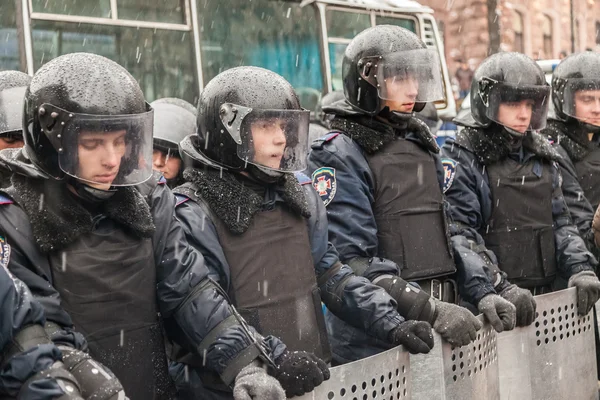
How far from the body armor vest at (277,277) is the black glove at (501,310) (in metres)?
0.84

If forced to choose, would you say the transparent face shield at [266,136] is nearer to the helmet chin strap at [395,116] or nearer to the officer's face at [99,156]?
the officer's face at [99,156]

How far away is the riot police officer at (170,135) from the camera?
509 centimetres

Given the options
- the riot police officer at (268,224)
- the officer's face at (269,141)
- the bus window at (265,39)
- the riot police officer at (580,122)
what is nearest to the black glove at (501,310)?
the riot police officer at (268,224)

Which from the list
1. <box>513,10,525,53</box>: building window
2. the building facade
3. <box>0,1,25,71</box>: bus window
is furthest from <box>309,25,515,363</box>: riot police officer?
<box>513,10,525,53</box>: building window

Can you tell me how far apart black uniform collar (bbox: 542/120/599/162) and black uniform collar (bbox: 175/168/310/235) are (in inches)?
107

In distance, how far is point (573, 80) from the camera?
6043 mm

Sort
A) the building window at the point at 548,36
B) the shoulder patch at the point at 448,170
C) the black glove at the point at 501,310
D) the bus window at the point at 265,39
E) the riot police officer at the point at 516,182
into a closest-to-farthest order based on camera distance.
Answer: the black glove at the point at 501,310, the shoulder patch at the point at 448,170, the riot police officer at the point at 516,182, the bus window at the point at 265,39, the building window at the point at 548,36

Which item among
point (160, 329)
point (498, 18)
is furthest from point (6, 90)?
point (498, 18)

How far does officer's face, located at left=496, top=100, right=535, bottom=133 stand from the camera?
16.5ft

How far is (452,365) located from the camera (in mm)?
3662

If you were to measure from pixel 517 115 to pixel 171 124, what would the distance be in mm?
1847

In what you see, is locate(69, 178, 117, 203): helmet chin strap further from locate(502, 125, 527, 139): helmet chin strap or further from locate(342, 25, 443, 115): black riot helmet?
locate(502, 125, 527, 139): helmet chin strap

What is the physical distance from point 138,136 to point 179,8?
5.14 meters

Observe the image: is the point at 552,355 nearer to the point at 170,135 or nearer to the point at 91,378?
the point at 170,135
